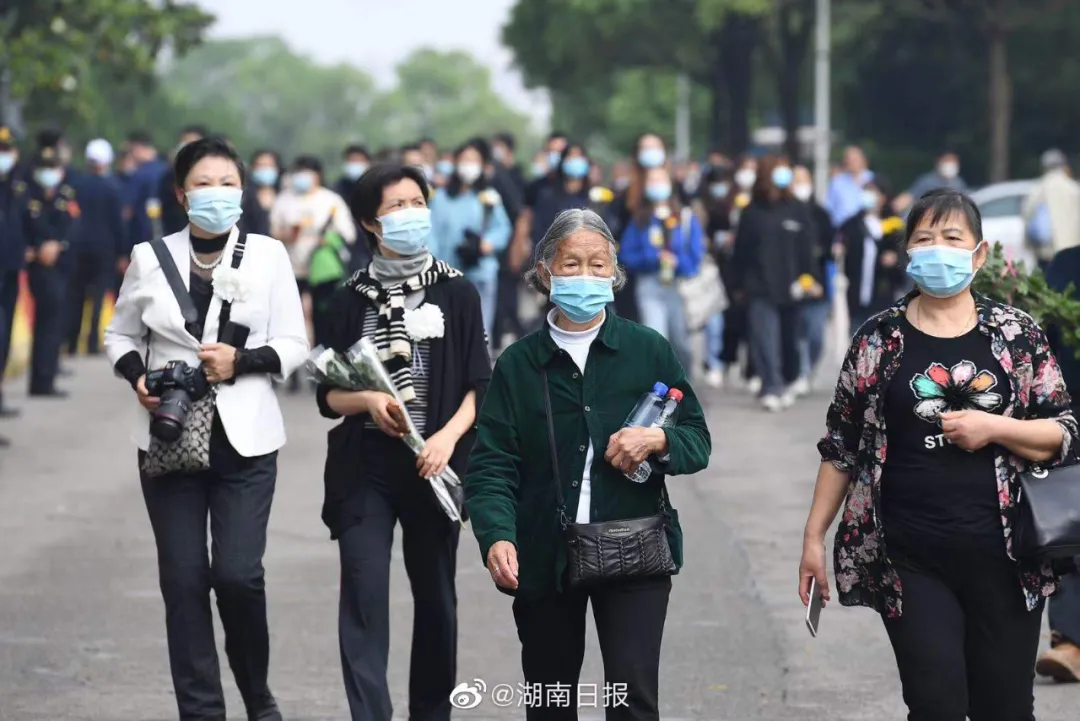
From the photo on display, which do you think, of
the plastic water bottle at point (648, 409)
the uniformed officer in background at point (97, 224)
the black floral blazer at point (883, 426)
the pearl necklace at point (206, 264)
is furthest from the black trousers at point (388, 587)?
the uniformed officer in background at point (97, 224)

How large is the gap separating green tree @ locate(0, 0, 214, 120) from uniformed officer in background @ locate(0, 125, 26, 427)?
25.1ft

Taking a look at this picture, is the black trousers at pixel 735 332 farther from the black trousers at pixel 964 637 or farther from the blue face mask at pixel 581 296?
the black trousers at pixel 964 637

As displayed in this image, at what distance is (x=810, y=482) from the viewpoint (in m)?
12.9

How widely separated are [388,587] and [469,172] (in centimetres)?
1221

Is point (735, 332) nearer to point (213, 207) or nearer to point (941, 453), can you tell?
point (213, 207)

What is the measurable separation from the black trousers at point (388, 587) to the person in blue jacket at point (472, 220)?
11491 millimetres

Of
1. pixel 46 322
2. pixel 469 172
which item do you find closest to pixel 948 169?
pixel 469 172

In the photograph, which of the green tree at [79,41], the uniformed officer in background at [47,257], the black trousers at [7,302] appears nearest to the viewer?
the black trousers at [7,302]

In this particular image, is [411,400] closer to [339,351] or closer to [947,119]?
[339,351]

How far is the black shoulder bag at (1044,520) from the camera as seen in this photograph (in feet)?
17.0

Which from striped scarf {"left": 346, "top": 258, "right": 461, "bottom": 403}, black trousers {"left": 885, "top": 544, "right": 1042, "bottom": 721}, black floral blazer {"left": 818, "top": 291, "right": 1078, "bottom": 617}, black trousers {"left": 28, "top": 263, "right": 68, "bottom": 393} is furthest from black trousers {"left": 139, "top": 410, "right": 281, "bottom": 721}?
black trousers {"left": 28, "top": 263, "right": 68, "bottom": 393}

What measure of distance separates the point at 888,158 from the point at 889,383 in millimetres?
45310

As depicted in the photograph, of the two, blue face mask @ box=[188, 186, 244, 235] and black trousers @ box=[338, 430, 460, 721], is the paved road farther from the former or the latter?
blue face mask @ box=[188, 186, 244, 235]

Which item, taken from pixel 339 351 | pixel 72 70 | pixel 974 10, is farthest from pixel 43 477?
pixel 974 10
